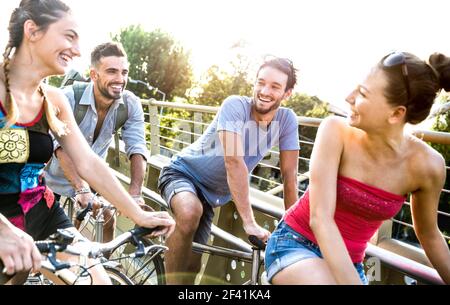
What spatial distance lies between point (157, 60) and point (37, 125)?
173 ft

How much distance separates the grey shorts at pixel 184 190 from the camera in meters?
3.67

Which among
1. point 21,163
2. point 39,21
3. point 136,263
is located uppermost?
point 39,21

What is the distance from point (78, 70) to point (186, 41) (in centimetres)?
5161

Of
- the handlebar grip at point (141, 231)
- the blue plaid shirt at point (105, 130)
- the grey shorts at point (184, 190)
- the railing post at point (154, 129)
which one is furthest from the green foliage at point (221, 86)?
the handlebar grip at point (141, 231)

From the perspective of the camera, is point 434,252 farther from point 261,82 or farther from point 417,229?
point 261,82

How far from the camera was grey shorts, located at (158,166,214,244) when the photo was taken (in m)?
3.67

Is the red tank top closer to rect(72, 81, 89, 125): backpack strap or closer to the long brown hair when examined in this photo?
the long brown hair

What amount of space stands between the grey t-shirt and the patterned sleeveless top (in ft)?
4.16

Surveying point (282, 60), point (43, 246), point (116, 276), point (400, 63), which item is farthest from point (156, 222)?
point (282, 60)

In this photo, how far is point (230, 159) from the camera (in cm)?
328

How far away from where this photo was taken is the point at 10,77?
237 cm

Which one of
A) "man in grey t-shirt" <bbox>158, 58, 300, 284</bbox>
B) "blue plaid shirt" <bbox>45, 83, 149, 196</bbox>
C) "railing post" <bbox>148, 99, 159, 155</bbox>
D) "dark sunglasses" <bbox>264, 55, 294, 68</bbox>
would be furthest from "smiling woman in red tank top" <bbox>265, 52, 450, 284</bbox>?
"railing post" <bbox>148, 99, 159, 155</bbox>

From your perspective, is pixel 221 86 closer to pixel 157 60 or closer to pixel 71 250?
pixel 157 60

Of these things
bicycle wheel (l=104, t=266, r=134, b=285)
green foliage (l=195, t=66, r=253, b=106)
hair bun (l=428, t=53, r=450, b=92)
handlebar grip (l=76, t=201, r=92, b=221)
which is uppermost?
hair bun (l=428, t=53, r=450, b=92)
